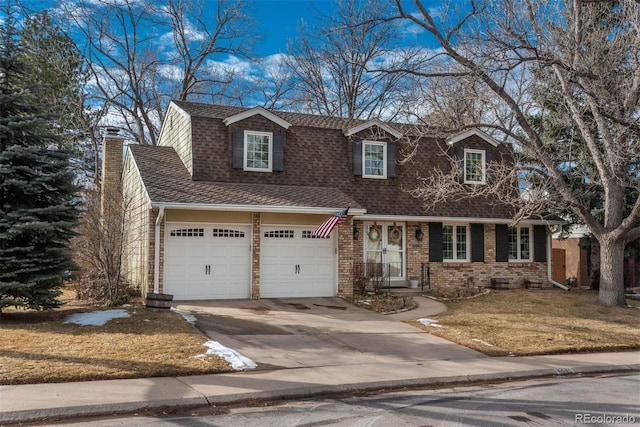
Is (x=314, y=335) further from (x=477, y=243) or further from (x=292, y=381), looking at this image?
Answer: (x=477, y=243)

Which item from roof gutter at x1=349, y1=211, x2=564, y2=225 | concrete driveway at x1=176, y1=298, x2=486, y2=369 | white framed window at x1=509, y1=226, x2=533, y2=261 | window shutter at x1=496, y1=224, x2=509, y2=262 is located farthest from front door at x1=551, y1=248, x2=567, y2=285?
concrete driveway at x1=176, y1=298, x2=486, y2=369

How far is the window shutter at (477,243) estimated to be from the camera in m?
20.3

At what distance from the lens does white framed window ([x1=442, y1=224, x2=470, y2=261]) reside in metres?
20.2

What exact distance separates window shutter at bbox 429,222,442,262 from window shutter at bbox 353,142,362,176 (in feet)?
10.6

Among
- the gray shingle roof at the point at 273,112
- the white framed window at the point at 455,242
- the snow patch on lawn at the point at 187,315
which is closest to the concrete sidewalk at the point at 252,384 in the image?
the snow patch on lawn at the point at 187,315

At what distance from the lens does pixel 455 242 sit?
2039 cm

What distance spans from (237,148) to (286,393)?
37.9ft

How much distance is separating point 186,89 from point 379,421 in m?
29.8

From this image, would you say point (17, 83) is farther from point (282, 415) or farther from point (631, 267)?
point (631, 267)

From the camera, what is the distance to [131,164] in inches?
776

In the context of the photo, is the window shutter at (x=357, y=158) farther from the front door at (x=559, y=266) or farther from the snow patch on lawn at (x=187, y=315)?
the front door at (x=559, y=266)

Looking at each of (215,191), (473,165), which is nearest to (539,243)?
(473,165)

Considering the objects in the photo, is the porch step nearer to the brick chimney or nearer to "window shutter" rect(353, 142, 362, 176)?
Result: "window shutter" rect(353, 142, 362, 176)

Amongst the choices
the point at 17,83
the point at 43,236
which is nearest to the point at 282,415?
the point at 43,236
